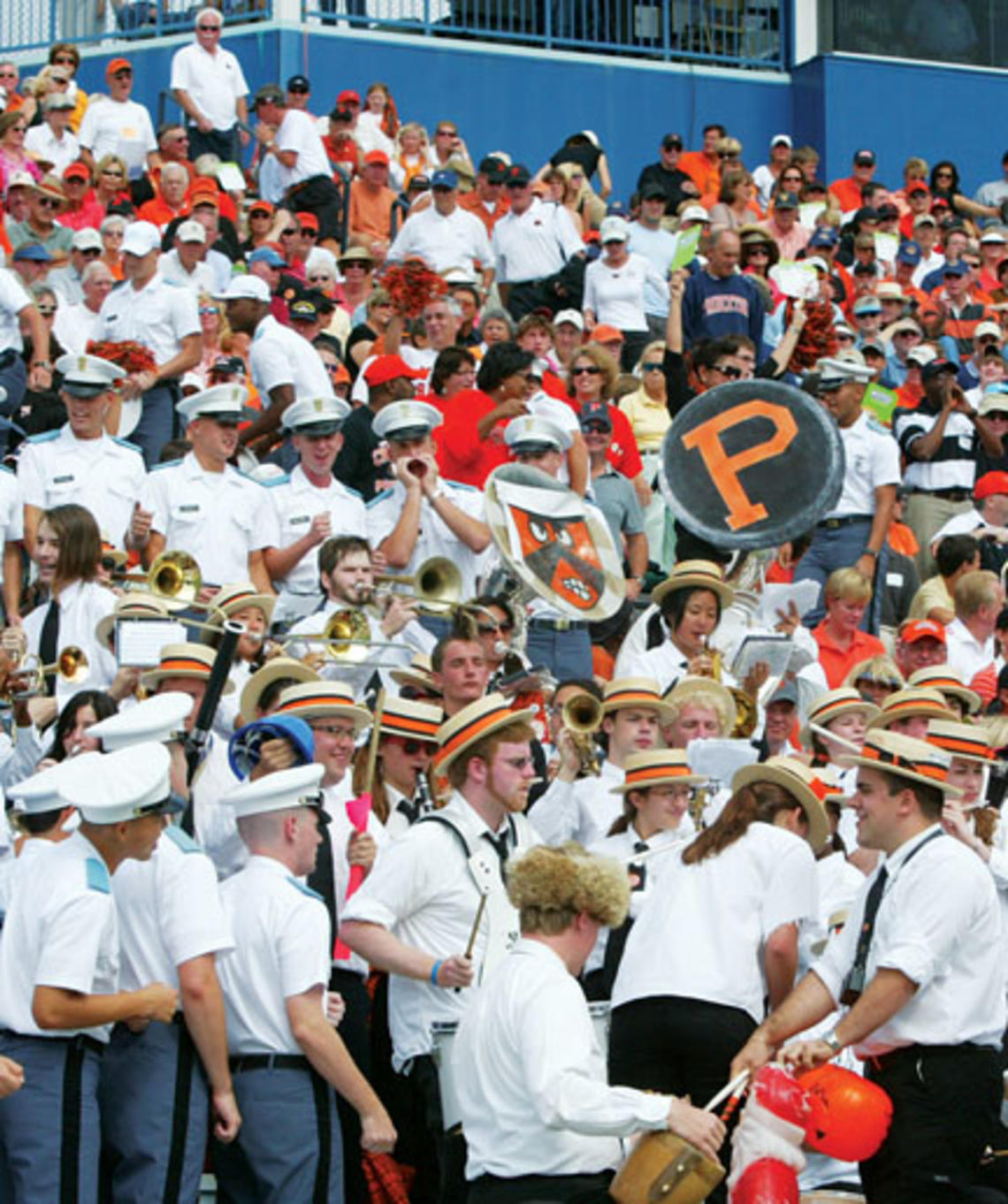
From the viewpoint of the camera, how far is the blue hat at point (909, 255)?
69.7 feet

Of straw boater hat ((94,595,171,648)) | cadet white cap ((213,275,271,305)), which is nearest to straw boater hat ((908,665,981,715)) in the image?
straw boater hat ((94,595,171,648))

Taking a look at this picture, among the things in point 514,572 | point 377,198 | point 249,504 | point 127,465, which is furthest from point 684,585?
point 377,198

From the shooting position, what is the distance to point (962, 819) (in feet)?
25.8

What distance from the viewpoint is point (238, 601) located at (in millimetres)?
9781

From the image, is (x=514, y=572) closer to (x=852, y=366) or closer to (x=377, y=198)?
(x=852, y=366)

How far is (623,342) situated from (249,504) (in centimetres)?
759

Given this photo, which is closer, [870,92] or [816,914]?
[816,914]

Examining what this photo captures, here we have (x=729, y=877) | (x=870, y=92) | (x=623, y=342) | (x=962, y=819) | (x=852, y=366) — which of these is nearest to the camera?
(x=729, y=877)

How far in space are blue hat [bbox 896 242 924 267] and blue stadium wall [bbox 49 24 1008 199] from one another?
250 inches

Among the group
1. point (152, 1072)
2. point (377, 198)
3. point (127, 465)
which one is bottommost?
point (152, 1072)

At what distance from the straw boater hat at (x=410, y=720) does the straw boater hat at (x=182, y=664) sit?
59 centimetres

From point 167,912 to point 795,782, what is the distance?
220 cm

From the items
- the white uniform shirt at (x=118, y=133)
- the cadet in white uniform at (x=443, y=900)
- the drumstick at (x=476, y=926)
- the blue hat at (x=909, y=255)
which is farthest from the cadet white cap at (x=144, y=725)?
the blue hat at (x=909, y=255)

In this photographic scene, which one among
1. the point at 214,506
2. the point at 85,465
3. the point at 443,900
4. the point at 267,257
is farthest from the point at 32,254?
the point at 443,900
